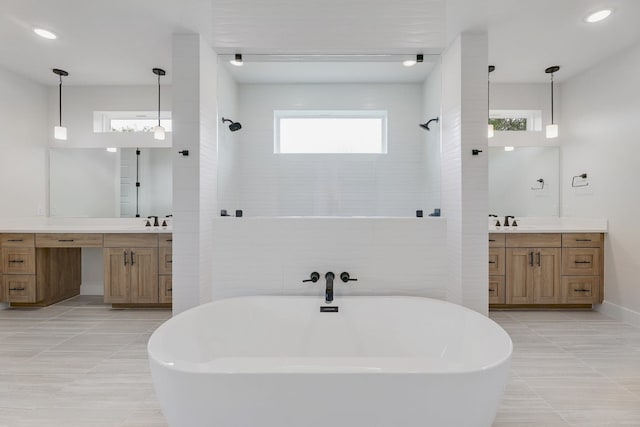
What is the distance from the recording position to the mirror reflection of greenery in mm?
4102

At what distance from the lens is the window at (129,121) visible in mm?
4188

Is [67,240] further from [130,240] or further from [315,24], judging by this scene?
[315,24]

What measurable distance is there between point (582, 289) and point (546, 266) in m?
0.44

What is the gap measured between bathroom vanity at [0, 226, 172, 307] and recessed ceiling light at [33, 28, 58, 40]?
1738 mm

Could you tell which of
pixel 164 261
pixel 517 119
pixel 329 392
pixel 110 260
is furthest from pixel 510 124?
pixel 110 260

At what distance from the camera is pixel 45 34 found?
291 centimetres

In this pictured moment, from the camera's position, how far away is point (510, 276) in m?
3.57

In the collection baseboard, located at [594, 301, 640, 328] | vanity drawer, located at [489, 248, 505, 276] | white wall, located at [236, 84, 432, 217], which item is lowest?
baseboard, located at [594, 301, 640, 328]

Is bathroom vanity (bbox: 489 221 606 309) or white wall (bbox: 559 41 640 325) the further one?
bathroom vanity (bbox: 489 221 606 309)

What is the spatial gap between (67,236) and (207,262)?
175 centimetres

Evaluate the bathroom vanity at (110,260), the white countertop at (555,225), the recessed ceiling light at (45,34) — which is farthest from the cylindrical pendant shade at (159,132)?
the white countertop at (555,225)

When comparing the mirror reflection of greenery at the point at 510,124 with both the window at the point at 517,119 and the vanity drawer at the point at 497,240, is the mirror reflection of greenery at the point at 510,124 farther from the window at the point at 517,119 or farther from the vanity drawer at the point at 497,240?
the vanity drawer at the point at 497,240

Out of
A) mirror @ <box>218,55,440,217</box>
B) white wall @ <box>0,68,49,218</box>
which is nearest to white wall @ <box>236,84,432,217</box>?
mirror @ <box>218,55,440,217</box>

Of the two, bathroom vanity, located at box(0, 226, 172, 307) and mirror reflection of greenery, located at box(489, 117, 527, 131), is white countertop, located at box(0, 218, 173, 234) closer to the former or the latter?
bathroom vanity, located at box(0, 226, 172, 307)
